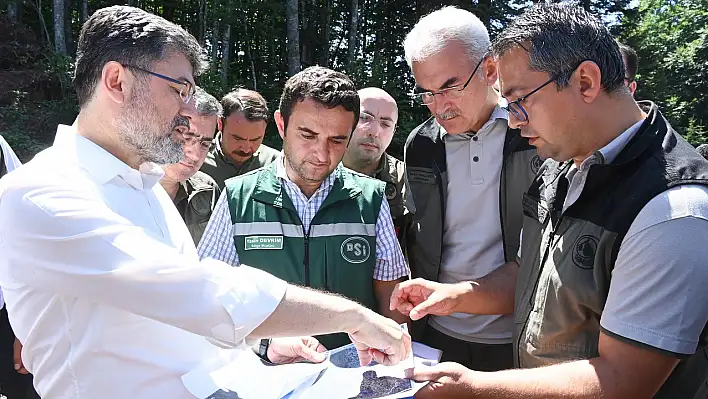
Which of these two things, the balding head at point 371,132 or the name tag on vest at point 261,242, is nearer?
the name tag on vest at point 261,242

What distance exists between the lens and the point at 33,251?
4.65ft

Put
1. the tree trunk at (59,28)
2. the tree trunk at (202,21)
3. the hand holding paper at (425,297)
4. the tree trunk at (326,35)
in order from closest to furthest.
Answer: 1. the hand holding paper at (425,297)
2. the tree trunk at (59,28)
3. the tree trunk at (202,21)
4. the tree trunk at (326,35)

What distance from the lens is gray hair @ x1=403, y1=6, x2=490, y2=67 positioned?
277 centimetres

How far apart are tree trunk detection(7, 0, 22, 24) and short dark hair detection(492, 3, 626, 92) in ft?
65.3

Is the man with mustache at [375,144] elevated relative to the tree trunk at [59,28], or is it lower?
lower

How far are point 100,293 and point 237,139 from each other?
11.6 ft

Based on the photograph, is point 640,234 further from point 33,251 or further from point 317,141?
point 33,251

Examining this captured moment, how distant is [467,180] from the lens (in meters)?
2.82

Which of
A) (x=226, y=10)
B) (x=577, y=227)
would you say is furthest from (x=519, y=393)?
(x=226, y=10)

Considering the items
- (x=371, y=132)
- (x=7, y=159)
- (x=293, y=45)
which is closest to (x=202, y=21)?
(x=293, y=45)

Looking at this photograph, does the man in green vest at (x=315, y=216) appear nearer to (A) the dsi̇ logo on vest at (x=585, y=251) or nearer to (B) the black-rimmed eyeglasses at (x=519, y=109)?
(B) the black-rimmed eyeglasses at (x=519, y=109)

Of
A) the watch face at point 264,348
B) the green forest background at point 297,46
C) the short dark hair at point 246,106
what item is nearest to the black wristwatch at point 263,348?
the watch face at point 264,348

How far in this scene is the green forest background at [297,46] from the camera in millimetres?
15799

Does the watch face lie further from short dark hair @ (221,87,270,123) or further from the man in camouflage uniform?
short dark hair @ (221,87,270,123)
